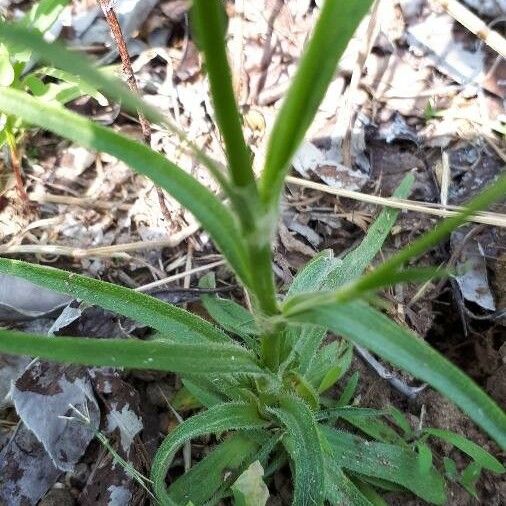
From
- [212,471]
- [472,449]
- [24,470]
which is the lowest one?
[24,470]

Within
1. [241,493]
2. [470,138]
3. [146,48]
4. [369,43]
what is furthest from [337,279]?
[146,48]

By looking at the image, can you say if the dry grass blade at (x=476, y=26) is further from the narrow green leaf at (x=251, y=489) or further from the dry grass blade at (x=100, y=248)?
the narrow green leaf at (x=251, y=489)

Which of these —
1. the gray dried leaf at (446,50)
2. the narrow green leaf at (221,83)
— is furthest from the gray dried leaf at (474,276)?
the narrow green leaf at (221,83)

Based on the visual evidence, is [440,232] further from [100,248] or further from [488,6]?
[488,6]

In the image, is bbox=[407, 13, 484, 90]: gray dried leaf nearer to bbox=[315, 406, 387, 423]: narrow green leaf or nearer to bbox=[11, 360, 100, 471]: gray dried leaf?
bbox=[315, 406, 387, 423]: narrow green leaf

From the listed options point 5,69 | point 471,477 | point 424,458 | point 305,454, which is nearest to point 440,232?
point 305,454

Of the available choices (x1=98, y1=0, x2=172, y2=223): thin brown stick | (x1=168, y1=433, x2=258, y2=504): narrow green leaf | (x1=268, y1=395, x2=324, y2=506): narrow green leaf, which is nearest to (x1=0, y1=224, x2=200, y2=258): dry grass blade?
(x1=98, y1=0, x2=172, y2=223): thin brown stick

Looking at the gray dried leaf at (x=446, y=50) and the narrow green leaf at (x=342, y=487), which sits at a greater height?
the gray dried leaf at (x=446, y=50)
